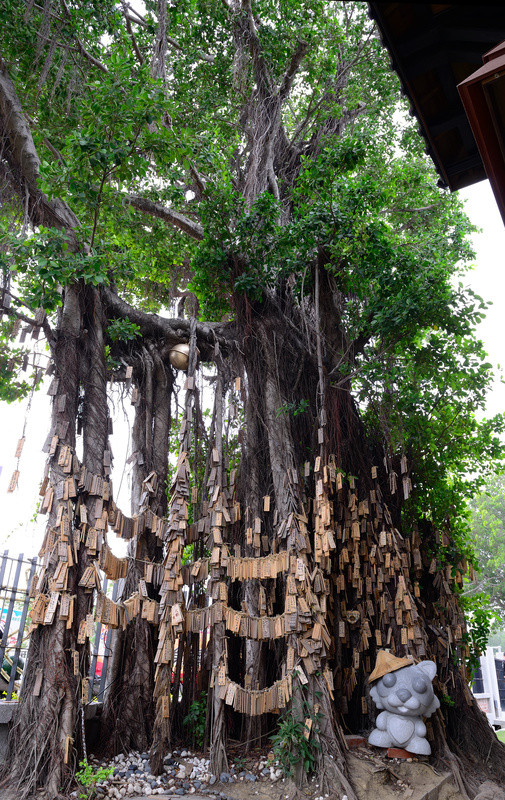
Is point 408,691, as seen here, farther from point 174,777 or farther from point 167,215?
point 167,215

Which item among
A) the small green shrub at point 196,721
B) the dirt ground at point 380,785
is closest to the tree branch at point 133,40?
the small green shrub at point 196,721

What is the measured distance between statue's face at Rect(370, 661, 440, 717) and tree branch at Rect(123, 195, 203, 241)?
507 cm

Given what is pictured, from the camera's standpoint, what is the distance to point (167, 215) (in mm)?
6699

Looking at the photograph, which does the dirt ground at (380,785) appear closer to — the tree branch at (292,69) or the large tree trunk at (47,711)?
the large tree trunk at (47,711)

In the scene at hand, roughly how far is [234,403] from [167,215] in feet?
8.44

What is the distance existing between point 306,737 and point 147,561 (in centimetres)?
184

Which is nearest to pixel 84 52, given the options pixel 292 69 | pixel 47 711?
pixel 292 69

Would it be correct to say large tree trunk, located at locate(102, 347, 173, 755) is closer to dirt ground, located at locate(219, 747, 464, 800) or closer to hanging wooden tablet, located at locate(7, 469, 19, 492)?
dirt ground, located at locate(219, 747, 464, 800)

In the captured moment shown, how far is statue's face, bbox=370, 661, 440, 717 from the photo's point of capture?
4271 mm

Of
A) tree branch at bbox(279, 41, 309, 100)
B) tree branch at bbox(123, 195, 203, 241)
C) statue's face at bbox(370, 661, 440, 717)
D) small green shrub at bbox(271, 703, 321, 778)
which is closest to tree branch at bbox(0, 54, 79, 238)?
tree branch at bbox(123, 195, 203, 241)

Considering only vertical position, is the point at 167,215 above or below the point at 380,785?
above

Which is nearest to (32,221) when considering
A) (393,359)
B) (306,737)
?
(393,359)

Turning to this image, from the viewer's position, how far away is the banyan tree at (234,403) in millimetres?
4348

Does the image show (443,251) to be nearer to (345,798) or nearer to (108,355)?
(108,355)
